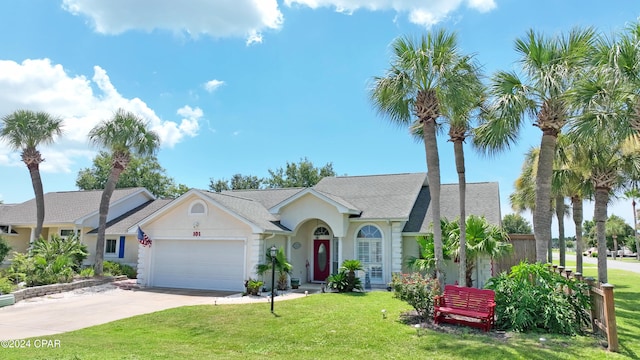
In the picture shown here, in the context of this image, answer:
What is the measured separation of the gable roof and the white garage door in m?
8.72

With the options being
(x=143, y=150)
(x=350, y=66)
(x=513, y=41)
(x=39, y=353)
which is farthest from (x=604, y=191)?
(x=143, y=150)

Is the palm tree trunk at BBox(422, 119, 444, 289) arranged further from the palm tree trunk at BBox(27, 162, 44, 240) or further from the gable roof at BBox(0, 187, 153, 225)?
the gable roof at BBox(0, 187, 153, 225)

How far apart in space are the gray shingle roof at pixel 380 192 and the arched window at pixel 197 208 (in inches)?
268

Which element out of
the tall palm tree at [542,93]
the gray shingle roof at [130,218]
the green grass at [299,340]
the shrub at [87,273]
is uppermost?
the tall palm tree at [542,93]

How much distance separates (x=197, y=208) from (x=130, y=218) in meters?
9.77

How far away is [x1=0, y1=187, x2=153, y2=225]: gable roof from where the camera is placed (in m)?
25.2

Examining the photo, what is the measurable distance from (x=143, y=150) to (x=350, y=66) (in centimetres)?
1226

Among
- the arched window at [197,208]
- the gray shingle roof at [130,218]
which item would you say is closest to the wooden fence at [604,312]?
the arched window at [197,208]

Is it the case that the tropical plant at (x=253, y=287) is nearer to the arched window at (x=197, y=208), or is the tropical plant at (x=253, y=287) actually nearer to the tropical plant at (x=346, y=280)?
the tropical plant at (x=346, y=280)

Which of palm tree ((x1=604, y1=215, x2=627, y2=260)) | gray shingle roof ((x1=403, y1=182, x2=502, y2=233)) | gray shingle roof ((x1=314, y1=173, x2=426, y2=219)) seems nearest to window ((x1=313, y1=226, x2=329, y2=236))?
gray shingle roof ((x1=314, y1=173, x2=426, y2=219))

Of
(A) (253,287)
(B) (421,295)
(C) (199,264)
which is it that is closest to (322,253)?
(A) (253,287)

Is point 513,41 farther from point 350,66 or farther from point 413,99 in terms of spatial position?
point 350,66

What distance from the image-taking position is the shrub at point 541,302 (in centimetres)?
951

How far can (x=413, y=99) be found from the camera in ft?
43.0
